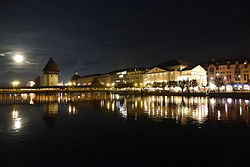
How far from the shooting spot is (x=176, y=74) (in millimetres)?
91062

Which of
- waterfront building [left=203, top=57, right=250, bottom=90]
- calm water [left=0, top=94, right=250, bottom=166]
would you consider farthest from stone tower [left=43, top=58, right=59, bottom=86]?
calm water [left=0, top=94, right=250, bottom=166]

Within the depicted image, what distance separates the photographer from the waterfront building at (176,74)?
86.1 m

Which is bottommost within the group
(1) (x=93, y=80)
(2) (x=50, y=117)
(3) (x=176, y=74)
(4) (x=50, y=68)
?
(2) (x=50, y=117)

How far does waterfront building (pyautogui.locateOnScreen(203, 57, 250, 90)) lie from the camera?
73.1 meters

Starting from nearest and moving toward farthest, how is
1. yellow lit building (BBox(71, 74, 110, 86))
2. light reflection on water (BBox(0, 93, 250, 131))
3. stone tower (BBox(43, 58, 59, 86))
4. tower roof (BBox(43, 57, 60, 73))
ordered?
light reflection on water (BBox(0, 93, 250, 131)), stone tower (BBox(43, 58, 59, 86)), tower roof (BBox(43, 57, 60, 73)), yellow lit building (BBox(71, 74, 110, 86))

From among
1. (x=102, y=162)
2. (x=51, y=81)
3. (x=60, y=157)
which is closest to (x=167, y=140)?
(x=102, y=162)

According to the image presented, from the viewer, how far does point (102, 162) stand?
9242 millimetres

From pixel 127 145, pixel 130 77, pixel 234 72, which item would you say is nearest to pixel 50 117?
pixel 127 145

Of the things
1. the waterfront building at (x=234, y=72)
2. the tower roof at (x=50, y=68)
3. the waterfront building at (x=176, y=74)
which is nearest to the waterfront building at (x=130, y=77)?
the waterfront building at (x=176, y=74)

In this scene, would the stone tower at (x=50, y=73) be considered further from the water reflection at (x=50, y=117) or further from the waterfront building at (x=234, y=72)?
the water reflection at (x=50, y=117)

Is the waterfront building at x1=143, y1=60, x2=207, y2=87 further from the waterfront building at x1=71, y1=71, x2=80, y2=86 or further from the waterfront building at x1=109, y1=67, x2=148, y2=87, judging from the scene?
the waterfront building at x1=71, y1=71, x2=80, y2=86

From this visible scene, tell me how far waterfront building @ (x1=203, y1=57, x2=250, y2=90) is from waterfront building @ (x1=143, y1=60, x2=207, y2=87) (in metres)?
5.66

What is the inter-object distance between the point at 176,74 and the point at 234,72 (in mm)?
21616

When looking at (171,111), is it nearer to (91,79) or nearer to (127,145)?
(127,145)
